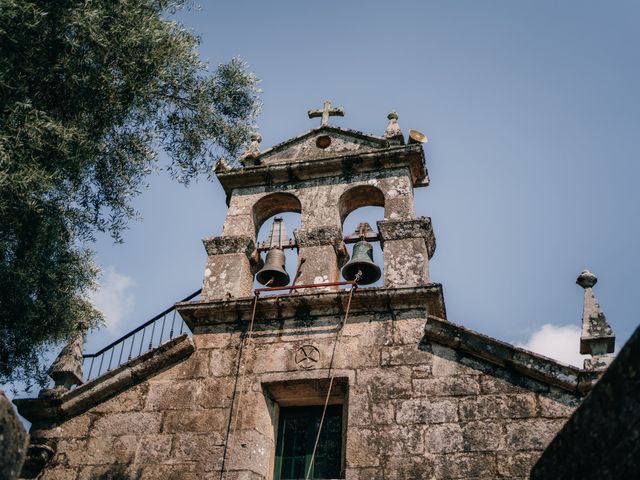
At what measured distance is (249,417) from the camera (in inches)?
295

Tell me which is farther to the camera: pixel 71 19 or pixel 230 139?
pixel 230 139

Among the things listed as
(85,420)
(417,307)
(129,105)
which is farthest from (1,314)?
(417,307)

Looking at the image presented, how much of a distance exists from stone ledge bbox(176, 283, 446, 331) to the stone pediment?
2.40 metres

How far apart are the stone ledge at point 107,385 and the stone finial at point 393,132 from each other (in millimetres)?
3848

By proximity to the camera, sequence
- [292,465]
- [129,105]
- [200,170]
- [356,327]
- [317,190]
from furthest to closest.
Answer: [200,170] → [317,190] → [129,105] → [356,327] → [292,465]

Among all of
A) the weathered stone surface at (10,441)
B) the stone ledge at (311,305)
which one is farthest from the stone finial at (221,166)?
the weathered stone surface at (10,441)

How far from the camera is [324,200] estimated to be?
926 centimetres

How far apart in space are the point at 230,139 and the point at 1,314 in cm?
396

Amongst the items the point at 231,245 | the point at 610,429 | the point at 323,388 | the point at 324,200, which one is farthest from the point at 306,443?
the point at 610,429

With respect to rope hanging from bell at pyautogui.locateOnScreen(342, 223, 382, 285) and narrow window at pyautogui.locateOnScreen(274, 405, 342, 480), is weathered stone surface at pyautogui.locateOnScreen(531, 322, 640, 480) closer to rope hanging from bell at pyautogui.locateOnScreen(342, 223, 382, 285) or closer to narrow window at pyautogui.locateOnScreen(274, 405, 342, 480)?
narrow window at pyautogui.locateOnScreen(274, 405, 342, 480)

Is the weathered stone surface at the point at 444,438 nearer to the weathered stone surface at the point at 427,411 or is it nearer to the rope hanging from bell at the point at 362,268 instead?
the weathered stone surface at the point at 427,411

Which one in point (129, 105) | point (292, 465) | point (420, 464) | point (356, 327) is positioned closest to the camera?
point (420, 464)

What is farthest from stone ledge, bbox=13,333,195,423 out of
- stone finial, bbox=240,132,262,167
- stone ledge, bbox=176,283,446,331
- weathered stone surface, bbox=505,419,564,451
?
weathered stone surface, bbox=505,419,564,451

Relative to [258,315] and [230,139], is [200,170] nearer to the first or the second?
[230,139]
